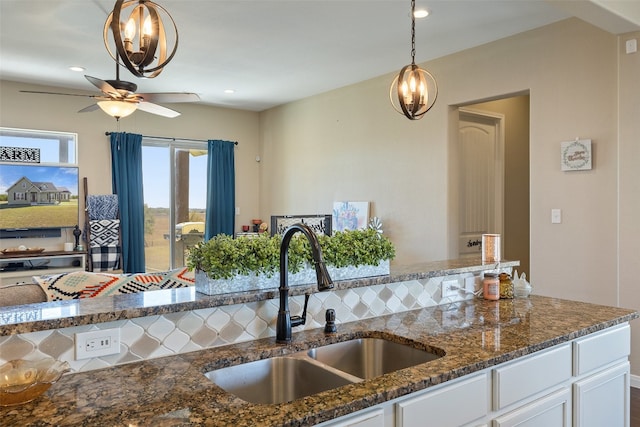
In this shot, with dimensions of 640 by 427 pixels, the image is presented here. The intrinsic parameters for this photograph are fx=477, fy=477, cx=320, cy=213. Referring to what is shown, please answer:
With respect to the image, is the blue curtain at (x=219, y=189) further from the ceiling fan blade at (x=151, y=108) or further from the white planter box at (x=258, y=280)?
the white planter box at (x=258, y=280)

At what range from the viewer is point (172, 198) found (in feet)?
23.1

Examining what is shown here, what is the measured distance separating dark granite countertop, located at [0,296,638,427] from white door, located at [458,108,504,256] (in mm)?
3092

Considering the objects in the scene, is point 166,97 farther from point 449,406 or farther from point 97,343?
point 449,406

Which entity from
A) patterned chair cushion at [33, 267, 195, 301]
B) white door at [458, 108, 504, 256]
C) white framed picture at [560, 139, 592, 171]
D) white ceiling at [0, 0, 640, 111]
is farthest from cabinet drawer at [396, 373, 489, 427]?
white door at [458, 108, 504, 256]

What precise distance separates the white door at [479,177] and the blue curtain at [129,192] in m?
4.19

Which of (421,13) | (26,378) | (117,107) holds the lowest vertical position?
(26,378)

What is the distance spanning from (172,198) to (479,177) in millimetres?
4316

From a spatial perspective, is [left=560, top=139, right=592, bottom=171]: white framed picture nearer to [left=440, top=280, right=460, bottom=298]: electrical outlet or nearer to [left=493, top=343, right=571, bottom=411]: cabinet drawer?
[left=440, top=280, right=460, bottom=298]: electrical outlet

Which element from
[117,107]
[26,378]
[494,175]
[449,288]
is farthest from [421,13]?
[26,378]

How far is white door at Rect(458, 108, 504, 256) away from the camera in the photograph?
205 inches

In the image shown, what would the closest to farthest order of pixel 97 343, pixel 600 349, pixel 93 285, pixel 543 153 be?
pixel 97 343
pixel 600 349
pixel 93 285
pixel 543 153

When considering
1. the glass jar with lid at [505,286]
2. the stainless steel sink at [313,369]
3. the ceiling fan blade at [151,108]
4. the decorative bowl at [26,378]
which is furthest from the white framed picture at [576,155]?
the decorative bowl at [26,378]

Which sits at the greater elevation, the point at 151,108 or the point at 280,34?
the point at 280,34

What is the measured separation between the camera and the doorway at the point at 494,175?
523cm
